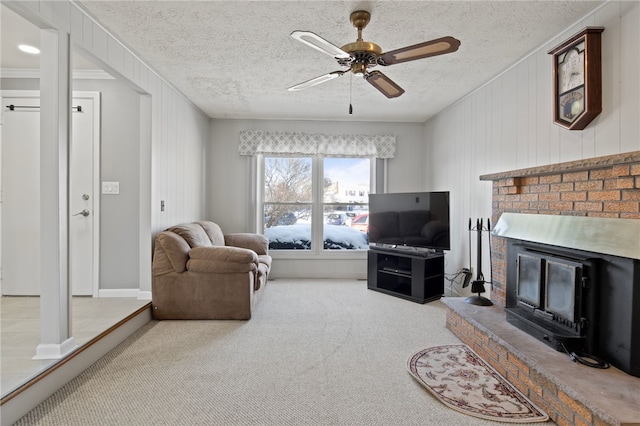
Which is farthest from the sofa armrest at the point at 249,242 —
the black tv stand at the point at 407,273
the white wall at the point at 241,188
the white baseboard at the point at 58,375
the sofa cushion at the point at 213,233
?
the white baseboard at the point at 58,375

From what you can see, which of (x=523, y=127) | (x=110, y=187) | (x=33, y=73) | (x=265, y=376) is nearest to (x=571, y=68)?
(x=523, y=127)

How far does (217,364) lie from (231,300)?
914 millimetres

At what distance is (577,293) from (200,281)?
294cm

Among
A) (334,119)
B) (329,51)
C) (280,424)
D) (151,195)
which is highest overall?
(334,119)

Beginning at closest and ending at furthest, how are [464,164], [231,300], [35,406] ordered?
[35,406]
[231,300]
[464,164]

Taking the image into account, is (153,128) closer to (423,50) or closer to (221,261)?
(221,261)

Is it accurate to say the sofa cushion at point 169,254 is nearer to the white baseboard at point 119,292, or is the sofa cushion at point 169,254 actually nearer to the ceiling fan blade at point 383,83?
the white baseboard at point 119,292

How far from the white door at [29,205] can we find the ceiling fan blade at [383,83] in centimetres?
294

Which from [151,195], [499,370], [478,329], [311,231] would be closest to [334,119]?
[311,231]

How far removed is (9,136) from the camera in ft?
11.6

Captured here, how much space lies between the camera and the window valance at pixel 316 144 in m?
5.10

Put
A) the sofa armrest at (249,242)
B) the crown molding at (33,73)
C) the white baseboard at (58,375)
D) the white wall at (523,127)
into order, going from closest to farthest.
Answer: the white baseboard at (58,375), the white wall at (523,127), the crown molding at (33,73), the sofa armrest at (249,242)

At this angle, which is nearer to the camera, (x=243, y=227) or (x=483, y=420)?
(x=483, y=420)

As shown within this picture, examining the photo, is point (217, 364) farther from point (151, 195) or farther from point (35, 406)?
point (151, 195)
